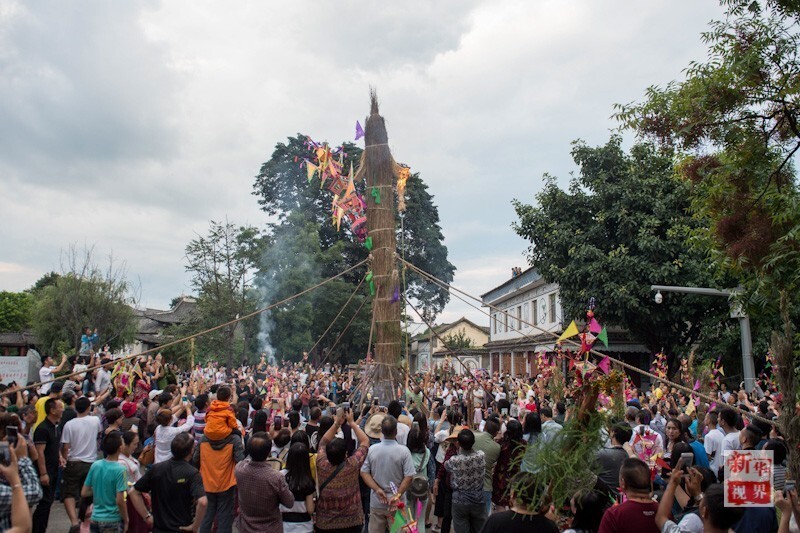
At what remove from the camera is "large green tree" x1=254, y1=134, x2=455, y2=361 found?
32.6 meters

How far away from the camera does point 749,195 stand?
8.43 metres

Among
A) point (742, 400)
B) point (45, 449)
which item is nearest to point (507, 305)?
point (742, 400)

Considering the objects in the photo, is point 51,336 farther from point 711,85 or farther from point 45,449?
point 711,85

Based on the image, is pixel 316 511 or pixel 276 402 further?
pixel 276 402

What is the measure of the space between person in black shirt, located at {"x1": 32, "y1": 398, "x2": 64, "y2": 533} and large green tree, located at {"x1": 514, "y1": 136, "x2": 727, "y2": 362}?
58.6 feet

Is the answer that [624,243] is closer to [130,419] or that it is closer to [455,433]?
[455,433]

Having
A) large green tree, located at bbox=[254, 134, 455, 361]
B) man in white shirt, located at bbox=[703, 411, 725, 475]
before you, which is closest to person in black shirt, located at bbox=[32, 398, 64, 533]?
man in white shirt, located at bbox=[703, 411, 725, 475]

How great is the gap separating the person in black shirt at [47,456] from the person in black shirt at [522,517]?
512 cm

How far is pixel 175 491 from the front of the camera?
5.14 m

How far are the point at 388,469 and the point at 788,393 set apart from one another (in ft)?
11.1

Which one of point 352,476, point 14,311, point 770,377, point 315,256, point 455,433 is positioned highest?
point 315,256

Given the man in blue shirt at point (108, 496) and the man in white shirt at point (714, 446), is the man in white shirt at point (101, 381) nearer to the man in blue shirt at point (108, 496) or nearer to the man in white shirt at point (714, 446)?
the man in blue shirt at point (108, 496)

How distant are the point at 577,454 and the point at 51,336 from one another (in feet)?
116

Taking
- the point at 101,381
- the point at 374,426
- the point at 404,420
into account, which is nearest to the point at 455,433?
the point at 404,420
